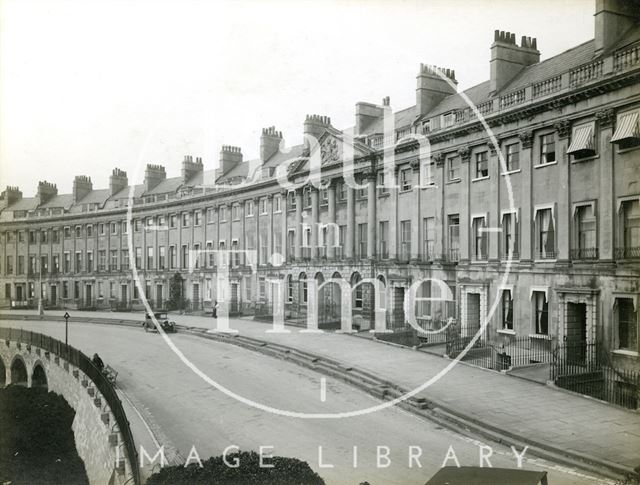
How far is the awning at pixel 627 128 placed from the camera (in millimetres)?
18703

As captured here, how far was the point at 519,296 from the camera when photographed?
77.9 feet

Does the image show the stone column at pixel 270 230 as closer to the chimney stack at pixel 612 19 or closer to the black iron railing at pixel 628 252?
the chimney stack at pixel 612 19

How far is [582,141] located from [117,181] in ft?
178

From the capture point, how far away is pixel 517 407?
16375mm

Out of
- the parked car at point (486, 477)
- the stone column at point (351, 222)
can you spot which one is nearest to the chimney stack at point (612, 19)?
the stone column at point (351, 222)

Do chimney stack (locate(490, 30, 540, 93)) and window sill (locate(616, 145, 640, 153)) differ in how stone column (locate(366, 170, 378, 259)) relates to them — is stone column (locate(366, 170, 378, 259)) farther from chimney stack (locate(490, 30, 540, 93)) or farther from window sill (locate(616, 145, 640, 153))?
window sill (locate(616, 145, 640, 153))

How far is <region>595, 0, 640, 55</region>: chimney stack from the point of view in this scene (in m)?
21.4


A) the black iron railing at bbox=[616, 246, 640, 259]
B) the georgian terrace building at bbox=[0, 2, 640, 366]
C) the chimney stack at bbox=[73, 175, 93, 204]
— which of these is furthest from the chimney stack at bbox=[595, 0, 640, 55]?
the chimney stack at bbox=[73, 175, 93, 204]

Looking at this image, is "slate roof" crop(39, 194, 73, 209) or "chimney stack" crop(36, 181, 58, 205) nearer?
"slate roof" crop(39, 194, 73, 209)

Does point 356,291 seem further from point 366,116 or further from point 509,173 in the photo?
point 509,173

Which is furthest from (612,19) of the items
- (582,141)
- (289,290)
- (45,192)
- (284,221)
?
(45,192)

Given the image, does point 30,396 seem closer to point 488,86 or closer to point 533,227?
point 533,227

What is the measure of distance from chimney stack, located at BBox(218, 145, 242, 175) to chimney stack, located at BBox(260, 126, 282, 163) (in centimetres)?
669

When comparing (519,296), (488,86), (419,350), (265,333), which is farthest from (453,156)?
(265,333)
